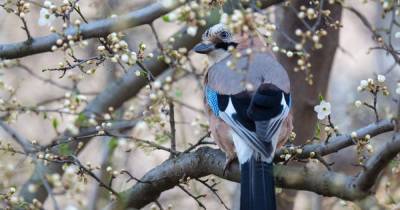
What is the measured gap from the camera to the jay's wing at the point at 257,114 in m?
4.01

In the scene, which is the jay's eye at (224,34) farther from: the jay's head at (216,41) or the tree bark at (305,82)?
the tree bark at (305,82)

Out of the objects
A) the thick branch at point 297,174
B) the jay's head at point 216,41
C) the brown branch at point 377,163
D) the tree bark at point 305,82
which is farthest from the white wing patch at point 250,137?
the tree bark at point 305,82

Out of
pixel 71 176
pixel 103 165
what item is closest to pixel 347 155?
pixel 103 165

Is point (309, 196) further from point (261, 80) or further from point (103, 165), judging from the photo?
point (261, 80)

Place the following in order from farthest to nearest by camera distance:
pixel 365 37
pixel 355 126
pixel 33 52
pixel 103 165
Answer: pixel 365 37, pixel 355 126, pixel 103 165, pixel 33 52

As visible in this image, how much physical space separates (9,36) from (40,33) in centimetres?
→ 35

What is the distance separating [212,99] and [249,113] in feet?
1.67

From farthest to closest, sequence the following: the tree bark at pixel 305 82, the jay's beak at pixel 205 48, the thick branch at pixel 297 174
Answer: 1. the tree bark at pixel 305 82
2. the jay's beak at pixel 205 48
3. the thick branch at pixel 297 174

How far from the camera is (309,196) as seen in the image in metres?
6.99

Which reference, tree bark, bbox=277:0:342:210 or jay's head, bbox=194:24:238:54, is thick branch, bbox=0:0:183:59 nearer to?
jay's head, bbox=194:24:238:54

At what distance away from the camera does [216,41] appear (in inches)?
203

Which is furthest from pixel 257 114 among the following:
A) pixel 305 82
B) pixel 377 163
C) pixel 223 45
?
pixel 305 82

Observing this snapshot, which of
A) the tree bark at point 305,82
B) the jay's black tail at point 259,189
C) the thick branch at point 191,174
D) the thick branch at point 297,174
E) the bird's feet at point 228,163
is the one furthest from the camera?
the tree bark at point 305,82

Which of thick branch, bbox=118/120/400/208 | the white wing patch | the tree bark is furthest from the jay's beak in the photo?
thick branch, bbox=118/120/400/208
